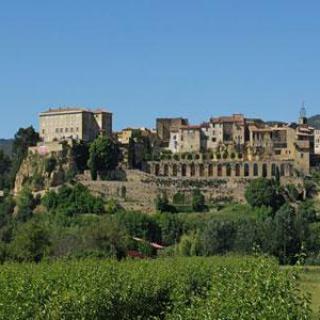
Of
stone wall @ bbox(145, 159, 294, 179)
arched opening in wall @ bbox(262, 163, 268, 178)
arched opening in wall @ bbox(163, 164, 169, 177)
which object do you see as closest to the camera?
stone wall @ bbox(145, 159, 294, 179)

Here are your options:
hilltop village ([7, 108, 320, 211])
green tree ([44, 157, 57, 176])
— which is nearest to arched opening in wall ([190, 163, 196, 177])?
hilltop village ([7, 108, 320, 211])

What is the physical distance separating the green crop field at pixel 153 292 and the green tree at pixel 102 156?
4270 centimetres

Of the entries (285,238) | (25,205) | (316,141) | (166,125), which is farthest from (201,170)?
(285,238)

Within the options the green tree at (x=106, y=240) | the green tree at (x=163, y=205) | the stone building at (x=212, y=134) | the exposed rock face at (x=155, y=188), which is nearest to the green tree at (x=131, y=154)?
the exposed rock face at (x=155, y=188)

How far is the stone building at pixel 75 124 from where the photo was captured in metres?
96.8

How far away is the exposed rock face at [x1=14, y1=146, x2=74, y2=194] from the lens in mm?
86500

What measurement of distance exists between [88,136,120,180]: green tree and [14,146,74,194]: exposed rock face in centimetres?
214

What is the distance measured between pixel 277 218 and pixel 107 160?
21786mm

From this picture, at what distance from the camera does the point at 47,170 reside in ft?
286

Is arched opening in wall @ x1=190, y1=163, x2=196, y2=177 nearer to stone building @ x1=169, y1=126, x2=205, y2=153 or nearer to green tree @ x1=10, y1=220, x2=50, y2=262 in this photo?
stone building @ x1=169, y1=126, x2=205, y2=153

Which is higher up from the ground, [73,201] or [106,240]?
[73,201]

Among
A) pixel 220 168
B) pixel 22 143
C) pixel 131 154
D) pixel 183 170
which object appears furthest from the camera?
pixel 22 143

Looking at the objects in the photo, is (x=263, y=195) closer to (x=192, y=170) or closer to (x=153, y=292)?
(x=192, y=170)

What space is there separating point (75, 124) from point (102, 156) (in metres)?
12.2
